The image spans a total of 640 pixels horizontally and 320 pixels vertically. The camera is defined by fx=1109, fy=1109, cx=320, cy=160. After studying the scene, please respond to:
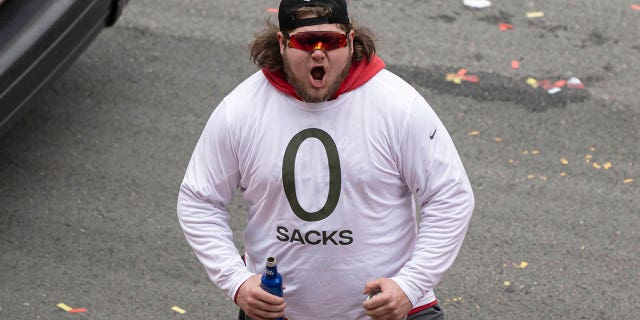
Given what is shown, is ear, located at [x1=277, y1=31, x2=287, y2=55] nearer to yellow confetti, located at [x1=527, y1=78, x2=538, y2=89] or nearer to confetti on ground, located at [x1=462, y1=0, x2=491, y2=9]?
yellow confetti, located at [x1=527, y1=78, x2=538, y2=89]

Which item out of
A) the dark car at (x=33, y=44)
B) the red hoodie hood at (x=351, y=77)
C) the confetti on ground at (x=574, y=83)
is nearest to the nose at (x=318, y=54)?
the red hoodie hood at (x=351, y=77)

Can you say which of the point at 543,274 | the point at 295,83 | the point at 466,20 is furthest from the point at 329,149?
A: the point at 466,20

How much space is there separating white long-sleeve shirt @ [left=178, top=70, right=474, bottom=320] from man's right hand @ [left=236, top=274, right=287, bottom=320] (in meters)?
0.05

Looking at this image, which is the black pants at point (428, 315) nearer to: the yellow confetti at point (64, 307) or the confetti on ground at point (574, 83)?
the yellow confetti at point (64, 307)

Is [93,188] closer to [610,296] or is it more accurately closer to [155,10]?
[155,10]

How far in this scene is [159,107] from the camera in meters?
6.93

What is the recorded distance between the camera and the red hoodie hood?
364 cm

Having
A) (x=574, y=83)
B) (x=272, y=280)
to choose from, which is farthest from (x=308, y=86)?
(x=574, y=83)

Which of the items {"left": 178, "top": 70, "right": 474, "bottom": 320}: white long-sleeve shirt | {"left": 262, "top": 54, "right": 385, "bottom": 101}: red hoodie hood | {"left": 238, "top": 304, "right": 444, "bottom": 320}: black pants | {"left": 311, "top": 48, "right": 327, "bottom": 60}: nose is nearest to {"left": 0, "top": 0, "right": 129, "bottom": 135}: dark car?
{"left": 178, "top": 70, "right": 474, "bottom": 320}: white long-sleeve shirt

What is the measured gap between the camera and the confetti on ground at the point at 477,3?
786 cm

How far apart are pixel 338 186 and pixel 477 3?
4570mm

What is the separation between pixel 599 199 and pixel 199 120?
2.43 m

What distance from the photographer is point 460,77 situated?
7113 millimetres

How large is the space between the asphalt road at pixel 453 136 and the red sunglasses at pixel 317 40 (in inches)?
84.7
